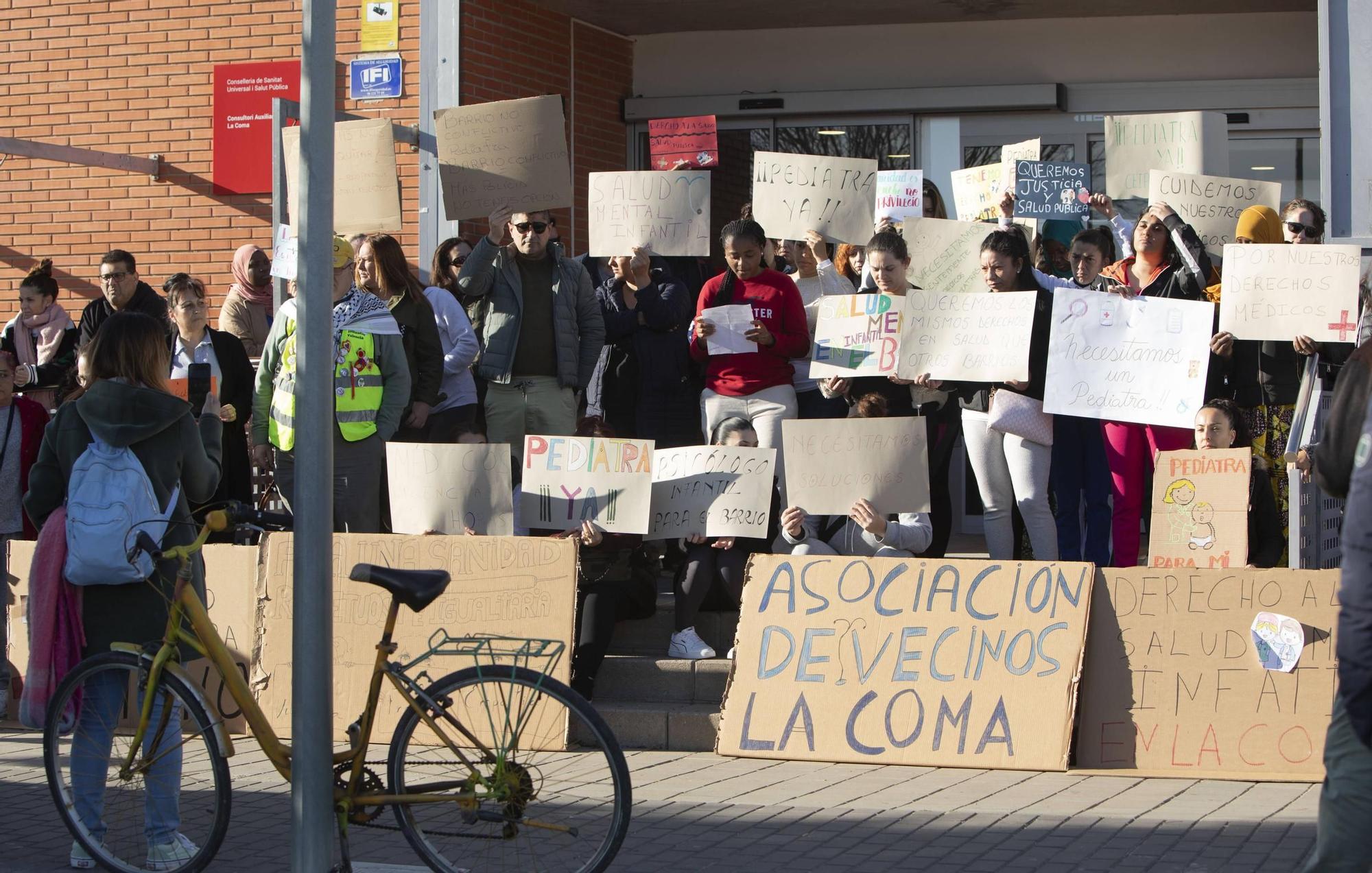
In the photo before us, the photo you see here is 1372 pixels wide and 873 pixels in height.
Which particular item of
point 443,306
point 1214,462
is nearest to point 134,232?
point 443,306

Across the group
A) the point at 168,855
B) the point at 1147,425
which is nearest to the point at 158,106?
the point at 1147,425

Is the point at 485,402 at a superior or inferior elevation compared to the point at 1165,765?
superior

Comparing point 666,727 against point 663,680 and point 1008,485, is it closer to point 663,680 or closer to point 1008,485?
point 663,680

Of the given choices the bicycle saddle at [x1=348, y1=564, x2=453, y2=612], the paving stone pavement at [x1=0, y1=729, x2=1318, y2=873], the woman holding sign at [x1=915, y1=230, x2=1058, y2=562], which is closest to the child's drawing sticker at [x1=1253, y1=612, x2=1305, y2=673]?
A: the paving stone pavement at [x1=0, y1=729, x2=1318, y2=873]

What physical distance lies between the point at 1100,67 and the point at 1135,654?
639 cm

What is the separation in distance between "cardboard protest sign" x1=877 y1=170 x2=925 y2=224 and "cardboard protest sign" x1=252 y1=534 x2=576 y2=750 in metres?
2.93

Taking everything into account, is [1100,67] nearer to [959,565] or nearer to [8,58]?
[959,565]

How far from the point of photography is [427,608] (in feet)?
24.0

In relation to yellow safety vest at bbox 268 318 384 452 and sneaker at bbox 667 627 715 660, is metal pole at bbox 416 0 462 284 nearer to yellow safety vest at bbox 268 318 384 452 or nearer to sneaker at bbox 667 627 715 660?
yellow safety vest at bbox 268 318 384 452

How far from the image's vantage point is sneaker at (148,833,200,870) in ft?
17.3

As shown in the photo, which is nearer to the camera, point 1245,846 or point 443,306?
point 1245,846

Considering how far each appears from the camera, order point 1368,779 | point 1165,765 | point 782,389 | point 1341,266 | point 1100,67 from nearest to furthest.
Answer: point 1368,779 < point 1165,765 < point 1341,266 < point 782,389 < point 1100,67

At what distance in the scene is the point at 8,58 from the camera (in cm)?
1238

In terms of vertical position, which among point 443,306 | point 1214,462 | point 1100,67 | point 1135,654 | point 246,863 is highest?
point 1100,67
